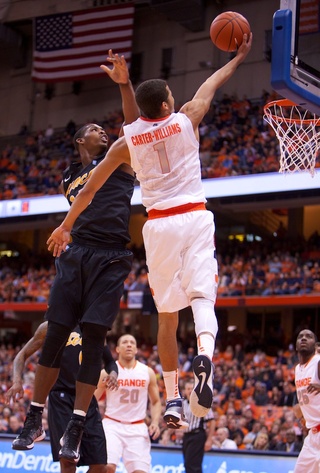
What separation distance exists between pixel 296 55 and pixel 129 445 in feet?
18.0

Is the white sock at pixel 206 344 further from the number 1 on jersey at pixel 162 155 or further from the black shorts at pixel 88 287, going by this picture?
the number 1 on jersey at pixel 162 155

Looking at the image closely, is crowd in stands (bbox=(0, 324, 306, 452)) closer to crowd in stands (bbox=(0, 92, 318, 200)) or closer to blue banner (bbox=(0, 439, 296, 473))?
blue banner (bbox=(0, 439, 296, 473))

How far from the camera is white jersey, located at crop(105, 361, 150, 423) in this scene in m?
10.2

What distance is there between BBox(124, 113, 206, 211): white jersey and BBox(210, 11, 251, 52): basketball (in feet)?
2.82

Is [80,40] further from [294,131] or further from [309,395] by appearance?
[309,395]

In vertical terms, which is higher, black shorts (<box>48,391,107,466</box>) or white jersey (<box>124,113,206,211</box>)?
white jersey (<box>124,113,206,211</box>)

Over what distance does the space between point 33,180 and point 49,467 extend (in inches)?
618

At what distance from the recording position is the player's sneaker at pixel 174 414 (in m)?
5.32

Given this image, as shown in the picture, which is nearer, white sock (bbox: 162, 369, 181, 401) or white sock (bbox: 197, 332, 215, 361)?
white sock (bbox: 197, 332, 215, 361)

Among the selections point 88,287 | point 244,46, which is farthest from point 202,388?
point 244,46

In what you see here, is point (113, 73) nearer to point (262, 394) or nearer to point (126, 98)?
point (126, 98)

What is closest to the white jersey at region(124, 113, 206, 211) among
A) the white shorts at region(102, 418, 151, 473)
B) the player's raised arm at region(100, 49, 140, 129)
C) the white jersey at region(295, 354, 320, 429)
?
the player's raised arm at region(100, 49, 140, 129)

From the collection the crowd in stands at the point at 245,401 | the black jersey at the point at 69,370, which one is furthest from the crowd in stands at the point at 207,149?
the black jersey at the point at 69,370

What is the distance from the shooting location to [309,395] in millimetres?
9383
